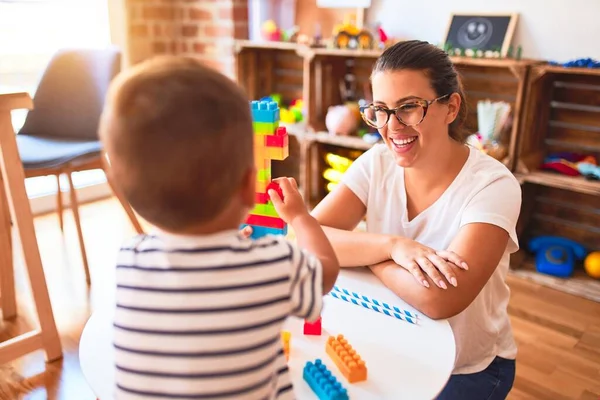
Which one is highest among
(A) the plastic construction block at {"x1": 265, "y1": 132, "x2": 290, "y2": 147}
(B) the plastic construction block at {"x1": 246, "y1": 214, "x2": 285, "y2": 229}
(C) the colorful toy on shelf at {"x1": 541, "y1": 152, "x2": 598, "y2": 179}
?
(A) the plastic construction block at {"x1": 265, "y1": 132, "x2": 290, "y2": 147}

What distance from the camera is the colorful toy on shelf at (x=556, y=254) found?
95.3 inches

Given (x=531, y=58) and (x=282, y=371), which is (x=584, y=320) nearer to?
(x=531, y=58)

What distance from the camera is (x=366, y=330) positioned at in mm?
965

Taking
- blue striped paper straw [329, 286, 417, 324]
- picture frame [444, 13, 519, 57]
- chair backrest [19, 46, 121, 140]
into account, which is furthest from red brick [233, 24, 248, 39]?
blue striped paper straw [329, 286, 417, 324]

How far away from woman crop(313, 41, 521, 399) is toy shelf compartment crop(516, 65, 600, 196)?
3.82 feet

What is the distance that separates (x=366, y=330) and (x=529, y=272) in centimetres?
176

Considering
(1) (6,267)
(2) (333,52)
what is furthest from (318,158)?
(1) (6,267)

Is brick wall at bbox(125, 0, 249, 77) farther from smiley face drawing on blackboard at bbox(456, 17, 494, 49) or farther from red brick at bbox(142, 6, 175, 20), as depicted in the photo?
smiley face drawing on blackboard at bbox(456, 17, 494, 49)

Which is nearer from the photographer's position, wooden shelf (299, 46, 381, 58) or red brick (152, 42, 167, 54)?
wooden shelf (299, 46, 381, 58)

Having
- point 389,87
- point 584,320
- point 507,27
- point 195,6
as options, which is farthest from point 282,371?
point 195,6

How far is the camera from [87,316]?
6.86 feet

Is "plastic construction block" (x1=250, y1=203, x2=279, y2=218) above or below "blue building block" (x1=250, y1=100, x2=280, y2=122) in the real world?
below

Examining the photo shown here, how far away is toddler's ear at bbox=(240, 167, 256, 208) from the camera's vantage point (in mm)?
624

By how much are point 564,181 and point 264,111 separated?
67.8 inches
